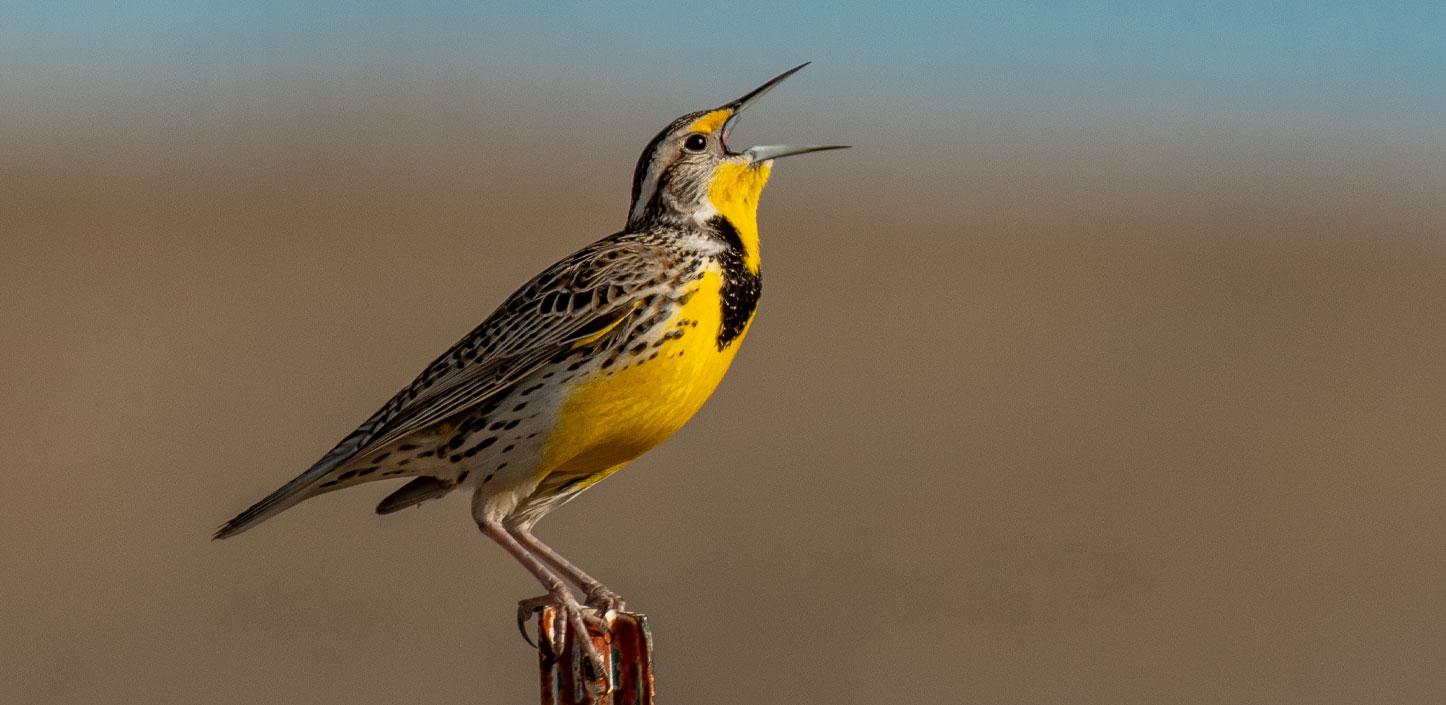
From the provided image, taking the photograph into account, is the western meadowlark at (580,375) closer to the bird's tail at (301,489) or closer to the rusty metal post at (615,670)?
the bird's tail at (301,489)

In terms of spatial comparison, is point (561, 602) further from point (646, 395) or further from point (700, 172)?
point (700, 172)

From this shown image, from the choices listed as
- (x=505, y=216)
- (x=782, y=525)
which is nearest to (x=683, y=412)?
(x=782, y=525)

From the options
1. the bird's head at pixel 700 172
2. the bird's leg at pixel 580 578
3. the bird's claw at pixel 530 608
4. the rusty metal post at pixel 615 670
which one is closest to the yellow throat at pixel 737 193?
the bird's head at pixel 700 172

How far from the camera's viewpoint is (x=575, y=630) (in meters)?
3.25

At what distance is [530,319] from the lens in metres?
3.85

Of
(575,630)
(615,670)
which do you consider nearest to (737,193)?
(575,630)

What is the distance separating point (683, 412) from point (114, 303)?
35.6 feet

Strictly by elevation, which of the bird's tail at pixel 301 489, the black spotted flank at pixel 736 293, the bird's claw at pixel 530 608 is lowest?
the bird's claw at pixel 530 608

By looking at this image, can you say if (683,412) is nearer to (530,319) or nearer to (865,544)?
(530,319)

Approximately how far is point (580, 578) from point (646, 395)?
40 cm

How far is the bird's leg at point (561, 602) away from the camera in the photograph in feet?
9.20

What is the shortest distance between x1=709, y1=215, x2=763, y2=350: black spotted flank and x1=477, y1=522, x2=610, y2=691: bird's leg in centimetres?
49

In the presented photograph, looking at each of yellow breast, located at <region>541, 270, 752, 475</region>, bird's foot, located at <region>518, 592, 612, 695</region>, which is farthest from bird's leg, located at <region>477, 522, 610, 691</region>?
yellow breast, located at <region>541, 270, 752, 475</region>

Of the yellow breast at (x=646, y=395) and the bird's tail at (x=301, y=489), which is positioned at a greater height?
the yellow breast at (x=646, y=395)
